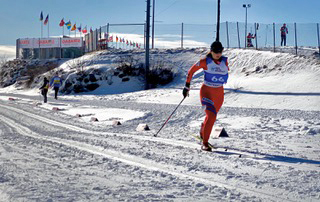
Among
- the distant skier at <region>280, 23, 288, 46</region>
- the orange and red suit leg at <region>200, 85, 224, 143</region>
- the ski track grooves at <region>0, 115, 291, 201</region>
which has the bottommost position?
the ski track grooves at <region>0, 115, 291, 201</region>

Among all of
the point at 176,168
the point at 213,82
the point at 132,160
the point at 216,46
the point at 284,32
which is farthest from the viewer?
the point at 284,32

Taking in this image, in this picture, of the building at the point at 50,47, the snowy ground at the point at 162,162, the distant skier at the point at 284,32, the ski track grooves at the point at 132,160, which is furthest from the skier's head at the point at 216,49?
the building at the point at 50,47

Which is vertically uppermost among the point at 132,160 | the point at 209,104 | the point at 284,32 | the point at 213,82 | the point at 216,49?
the point at 284,32

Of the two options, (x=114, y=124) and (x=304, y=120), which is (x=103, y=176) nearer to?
(x=114, y=124)

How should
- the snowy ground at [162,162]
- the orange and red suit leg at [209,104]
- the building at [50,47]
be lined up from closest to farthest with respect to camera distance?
1. the snowy ground at [162,162]
2. the orange and red suit leg at [209,104]
3. the building at [50,47]

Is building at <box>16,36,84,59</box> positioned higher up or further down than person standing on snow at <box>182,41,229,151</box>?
higher up

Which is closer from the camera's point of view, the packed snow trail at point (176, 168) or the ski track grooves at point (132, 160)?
the packed snow trail at point (176, 168)

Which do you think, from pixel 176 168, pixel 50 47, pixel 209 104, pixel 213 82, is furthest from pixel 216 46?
pixel 50 47

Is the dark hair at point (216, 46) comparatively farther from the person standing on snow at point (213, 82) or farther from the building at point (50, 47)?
the building at point (50, 47)

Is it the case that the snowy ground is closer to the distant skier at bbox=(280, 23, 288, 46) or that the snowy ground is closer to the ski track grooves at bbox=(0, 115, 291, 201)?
the ski track grooves at bbox=(0, 115, 291, 201)

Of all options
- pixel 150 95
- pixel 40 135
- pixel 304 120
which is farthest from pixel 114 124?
pixel 150 95

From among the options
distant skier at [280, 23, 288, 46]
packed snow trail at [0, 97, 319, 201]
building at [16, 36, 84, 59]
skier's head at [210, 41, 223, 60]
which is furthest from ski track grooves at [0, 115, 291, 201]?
building at [16, 36, 84, 59]

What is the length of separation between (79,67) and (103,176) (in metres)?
25.7

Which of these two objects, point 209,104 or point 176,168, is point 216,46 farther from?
point 176,168
